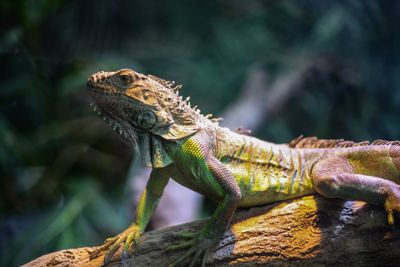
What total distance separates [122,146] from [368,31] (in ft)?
16.1

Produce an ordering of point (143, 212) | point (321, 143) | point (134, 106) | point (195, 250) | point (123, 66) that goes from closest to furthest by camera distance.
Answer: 1. point (195, 250)
2. point (134, 106)
3. point (143, 212)
4. point (321, 143)
5. point (123, 66)

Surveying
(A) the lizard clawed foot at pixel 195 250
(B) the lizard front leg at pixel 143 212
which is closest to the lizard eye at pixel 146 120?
(B) the lizard front leg at pixel 143 212

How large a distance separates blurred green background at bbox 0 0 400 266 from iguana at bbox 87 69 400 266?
2.59 m

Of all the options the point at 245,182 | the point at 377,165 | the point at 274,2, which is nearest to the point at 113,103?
the point at 245,182

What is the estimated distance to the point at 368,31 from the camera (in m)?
7.58

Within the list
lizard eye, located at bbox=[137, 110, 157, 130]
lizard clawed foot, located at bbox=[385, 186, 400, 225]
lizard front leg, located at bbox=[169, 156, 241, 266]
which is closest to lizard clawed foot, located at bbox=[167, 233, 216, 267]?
lizard front leg, located at bbox=[169, 156, 241, 266]

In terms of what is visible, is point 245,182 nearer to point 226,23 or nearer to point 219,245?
Answer: point 219,245

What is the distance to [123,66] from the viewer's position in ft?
24.2

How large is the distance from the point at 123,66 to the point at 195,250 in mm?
4775

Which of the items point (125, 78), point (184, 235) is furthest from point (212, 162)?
point (125, 78)

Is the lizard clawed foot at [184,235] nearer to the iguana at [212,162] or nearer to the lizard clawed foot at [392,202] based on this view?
the iguana at [212,162]

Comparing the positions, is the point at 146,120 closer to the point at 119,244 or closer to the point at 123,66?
the point at 119,244

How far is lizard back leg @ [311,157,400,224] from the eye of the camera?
122 inches

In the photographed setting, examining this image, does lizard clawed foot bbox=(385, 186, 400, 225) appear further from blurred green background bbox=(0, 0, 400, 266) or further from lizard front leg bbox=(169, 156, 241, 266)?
blurred green background bbox=(0, 0, 400, 266)
